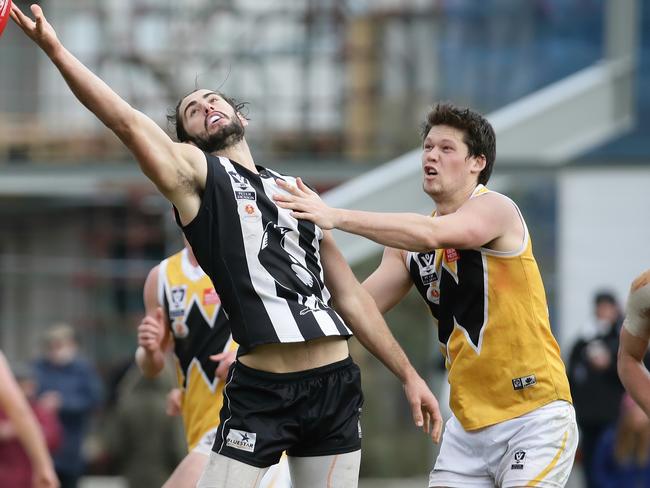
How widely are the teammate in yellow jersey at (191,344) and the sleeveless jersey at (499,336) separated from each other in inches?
52.6

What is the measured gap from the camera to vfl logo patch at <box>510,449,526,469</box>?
6.05 m

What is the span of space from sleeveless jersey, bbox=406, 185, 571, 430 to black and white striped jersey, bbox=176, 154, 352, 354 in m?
0.76

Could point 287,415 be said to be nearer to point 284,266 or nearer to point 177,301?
point 284,266

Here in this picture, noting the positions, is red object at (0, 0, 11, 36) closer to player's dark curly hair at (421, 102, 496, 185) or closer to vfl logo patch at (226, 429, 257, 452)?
vfl logo patch at (226, 429, 257, 452)

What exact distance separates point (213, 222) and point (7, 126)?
1366 centimetres

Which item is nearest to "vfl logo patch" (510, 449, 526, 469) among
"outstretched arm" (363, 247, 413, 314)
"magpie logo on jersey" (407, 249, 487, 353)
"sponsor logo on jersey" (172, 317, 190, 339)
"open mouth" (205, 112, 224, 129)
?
"magpie logo on jersey" (407, 249, 487, 353)

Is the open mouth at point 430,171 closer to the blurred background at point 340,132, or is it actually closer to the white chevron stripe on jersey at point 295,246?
the white chevron stripe on jersey at point 295,246

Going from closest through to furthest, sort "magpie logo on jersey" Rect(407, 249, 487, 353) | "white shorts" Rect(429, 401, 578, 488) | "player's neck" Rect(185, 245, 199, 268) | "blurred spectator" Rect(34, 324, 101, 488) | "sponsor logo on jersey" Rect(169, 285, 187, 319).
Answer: "white shorts" Rect(429, 401, 578, 488), "magpie logo on jersey" Rect(407, 249, 487, 353), "sponsor logo on jersey" Rect(169, 285, 187, 319), "player's neck" Rect(185, 245, 199, 268), "blurred spectator" Rect(34, 324, 101, 488)

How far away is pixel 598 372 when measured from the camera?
12.8m

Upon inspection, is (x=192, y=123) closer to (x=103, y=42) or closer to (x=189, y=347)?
(x=189, y=347)

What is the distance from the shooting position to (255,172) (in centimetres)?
584

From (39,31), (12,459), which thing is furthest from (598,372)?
(39,31)

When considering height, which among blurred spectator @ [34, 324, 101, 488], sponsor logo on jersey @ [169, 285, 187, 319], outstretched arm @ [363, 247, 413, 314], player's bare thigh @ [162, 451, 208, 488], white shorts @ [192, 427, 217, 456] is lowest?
blurred spectator @ [34, 324, 101, 488]

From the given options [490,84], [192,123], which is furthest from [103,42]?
[192,123]
